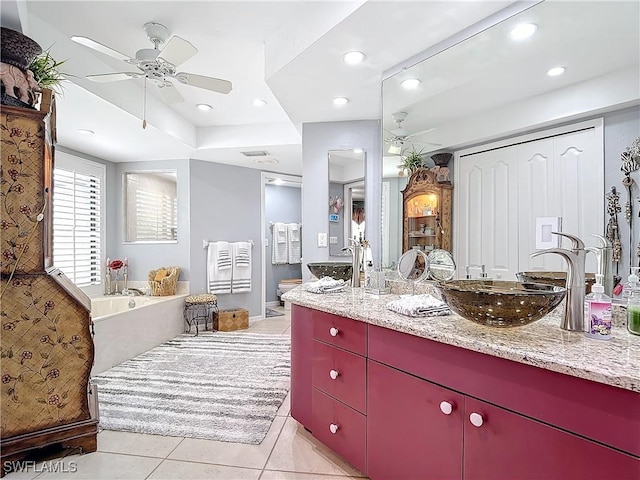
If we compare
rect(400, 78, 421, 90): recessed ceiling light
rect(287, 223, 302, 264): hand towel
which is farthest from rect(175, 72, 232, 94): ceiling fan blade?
rect(287, 223, 302, 264): hand towel

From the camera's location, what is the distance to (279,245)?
6953 mm

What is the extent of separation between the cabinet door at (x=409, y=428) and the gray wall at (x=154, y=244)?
12.2ft

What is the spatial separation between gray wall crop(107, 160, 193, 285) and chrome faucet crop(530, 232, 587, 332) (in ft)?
14.0

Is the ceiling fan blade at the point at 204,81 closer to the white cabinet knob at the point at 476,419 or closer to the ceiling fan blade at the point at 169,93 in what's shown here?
A: the ceiling fan blade at the point at 169,93

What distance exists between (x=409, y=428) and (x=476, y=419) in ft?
1.13

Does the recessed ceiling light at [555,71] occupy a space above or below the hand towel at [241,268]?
above

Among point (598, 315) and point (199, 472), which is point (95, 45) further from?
point (598, 315)

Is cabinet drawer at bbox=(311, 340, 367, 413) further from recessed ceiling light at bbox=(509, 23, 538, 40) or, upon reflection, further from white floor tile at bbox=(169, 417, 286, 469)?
recessed ceiling light at bbox=(509, 23, 538, 40)

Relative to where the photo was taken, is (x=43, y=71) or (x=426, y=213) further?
(x=426, y=213)

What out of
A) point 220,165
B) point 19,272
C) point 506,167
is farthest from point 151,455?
point 220,165

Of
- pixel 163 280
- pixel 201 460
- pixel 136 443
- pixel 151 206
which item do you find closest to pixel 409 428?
pixel 201 460

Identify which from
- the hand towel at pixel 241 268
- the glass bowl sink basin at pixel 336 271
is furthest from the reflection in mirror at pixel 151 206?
the glass bowl sink basin at pixel 336 271

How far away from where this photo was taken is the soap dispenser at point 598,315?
127 centimetres

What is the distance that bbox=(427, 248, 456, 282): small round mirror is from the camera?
2152 millimetres
